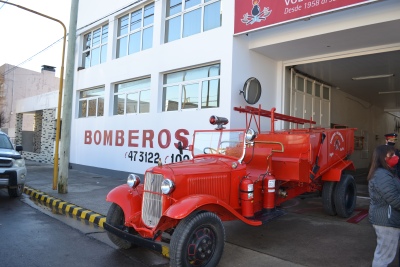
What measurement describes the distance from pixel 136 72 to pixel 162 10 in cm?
240

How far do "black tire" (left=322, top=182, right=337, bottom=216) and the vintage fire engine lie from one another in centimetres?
2

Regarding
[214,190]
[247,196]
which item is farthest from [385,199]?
[214,190]

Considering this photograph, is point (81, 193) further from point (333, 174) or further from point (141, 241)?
point (333, 174)

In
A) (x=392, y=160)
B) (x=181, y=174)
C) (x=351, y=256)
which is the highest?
(x=392, y=160)

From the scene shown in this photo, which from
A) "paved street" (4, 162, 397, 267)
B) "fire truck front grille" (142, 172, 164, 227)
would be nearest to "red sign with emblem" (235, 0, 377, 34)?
"paved street" (4, 162, 397, 267)

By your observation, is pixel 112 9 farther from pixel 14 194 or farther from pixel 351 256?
pixel 351 256

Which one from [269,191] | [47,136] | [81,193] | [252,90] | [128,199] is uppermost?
[252,90]

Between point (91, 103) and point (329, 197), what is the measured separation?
11562mm

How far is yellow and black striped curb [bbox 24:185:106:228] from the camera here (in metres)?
6.67

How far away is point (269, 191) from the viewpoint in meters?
5.31

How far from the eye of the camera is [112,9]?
1373 cm

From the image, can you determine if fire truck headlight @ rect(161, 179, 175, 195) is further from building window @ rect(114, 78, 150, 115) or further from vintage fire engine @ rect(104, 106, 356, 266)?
building window @ rect(114, 78, 150, 115)

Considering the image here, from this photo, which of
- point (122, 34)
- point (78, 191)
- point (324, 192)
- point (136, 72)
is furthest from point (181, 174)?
point (122, 34)

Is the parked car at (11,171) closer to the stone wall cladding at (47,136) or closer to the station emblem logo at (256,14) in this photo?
the station emblem logo at (256,14)
